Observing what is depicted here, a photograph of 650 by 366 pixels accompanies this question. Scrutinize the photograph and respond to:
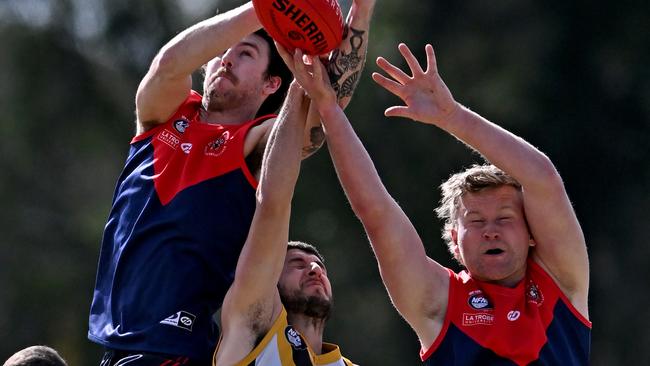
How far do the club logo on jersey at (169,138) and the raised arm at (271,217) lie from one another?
0.67 m

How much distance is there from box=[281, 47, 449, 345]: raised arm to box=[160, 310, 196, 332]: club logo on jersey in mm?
914

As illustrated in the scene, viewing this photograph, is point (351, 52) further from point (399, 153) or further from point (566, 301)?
point (399, 153)

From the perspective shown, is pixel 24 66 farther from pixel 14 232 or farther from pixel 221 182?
pixel 221 182

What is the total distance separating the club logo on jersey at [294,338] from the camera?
6.65 meters

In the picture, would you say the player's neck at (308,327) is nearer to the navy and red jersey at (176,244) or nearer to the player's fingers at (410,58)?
the navy and red jersey at (176,244)

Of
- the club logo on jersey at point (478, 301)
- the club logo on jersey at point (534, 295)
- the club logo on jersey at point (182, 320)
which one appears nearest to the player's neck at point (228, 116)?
the club logo on jersey at point (182, 320)

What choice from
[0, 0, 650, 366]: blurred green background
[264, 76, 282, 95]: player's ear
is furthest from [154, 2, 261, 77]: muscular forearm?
[0, 0, 650, 366]: blurred green background

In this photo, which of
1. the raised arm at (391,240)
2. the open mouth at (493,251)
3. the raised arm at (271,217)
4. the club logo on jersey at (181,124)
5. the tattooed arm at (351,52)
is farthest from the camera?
the club logo on jersey at (181,124)

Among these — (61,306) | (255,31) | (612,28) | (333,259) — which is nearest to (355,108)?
(333,259)

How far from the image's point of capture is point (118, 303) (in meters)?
6.50

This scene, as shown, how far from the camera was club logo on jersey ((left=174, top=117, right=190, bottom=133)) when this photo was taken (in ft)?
22.4

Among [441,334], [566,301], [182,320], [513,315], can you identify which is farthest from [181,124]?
[566,301]

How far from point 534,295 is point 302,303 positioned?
130 centimetres

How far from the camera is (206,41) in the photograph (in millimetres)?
6551
